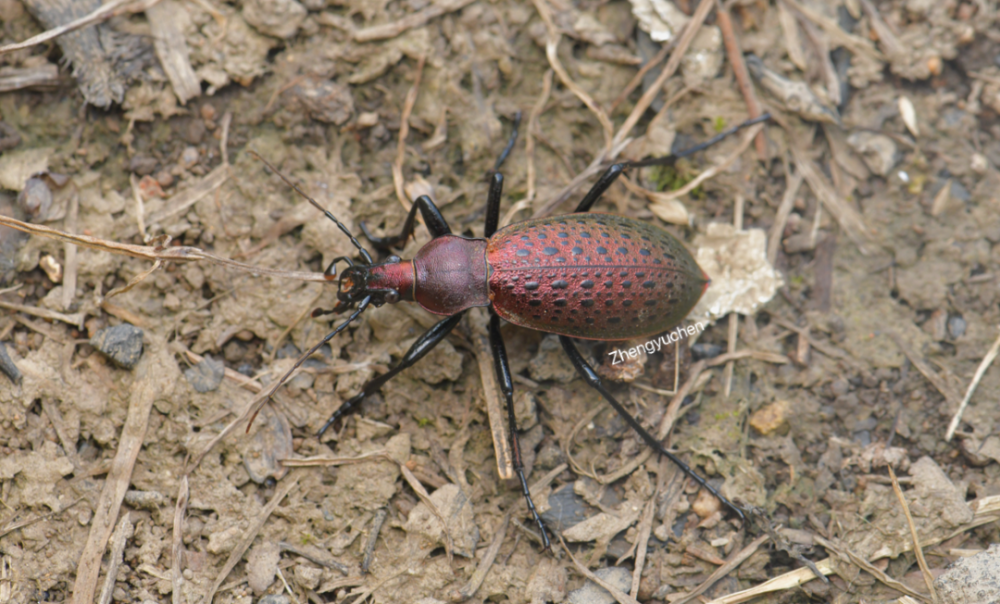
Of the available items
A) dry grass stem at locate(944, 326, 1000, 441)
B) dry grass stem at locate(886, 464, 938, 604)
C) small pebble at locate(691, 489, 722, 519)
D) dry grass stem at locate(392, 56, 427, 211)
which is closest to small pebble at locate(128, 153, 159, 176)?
dry grass stem at locate(392, 56, 427, 211)

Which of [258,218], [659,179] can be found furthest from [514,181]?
[258,218]

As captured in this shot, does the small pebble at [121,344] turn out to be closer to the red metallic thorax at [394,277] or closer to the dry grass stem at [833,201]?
the red metallic thorax at [394,277]

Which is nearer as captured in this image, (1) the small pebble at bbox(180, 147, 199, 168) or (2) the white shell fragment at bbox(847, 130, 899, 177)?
(1) the small pebble at bbox(180, 147, 199, 168)

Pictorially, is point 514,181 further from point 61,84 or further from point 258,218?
point 61,84

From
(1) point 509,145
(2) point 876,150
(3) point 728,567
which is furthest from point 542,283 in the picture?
(2) point 876,150

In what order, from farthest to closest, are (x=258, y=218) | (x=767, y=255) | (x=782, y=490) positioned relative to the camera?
(x=767, y=255), (x=258, y=218), (x=782, y=490)

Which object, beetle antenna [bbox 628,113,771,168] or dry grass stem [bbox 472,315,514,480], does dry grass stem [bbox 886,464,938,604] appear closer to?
dry grass stem [bbox 472,315,514,480]

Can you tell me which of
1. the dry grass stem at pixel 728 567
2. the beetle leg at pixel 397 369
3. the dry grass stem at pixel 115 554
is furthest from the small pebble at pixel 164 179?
the dry grass stem at pixel 728 567
